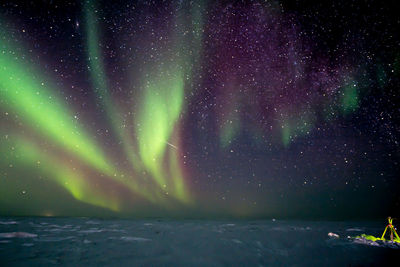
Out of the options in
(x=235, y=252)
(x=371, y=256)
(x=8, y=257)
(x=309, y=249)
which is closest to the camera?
(x=8, y=257)

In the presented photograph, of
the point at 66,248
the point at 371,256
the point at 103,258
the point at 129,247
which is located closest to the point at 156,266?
the point at 103,258

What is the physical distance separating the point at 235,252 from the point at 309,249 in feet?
6.78

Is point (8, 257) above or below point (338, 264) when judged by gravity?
above

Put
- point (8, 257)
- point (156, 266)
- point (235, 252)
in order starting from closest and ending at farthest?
point (156, 266) < point (8, 257) < point (235, 252)

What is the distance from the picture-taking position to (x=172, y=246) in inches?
227

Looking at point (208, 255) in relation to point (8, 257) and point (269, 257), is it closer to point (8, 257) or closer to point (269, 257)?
point (269, 257)

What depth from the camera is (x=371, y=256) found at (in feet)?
15.5

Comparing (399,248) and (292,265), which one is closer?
(292,265)

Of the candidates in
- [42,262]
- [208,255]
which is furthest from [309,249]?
[42,262]

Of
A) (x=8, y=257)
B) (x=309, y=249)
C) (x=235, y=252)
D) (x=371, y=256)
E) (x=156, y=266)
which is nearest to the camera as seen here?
(x=156, y=266)

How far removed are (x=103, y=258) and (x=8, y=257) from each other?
1.76 meters

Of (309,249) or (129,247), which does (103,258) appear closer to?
(129,247)

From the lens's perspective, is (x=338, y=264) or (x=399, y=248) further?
(x=399, y=248)

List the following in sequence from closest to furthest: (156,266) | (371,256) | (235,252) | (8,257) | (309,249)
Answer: (156,266)
(8,257)
(371,256)
(235,252)
(309,249)
